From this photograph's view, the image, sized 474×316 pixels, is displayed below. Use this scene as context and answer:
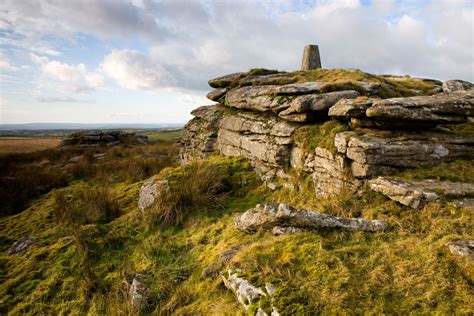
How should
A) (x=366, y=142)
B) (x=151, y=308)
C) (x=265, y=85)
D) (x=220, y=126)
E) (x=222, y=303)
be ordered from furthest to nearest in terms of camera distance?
(x=220, y=126), (x=265, y=85), (x=366, y=142), (x=151, y=308), (x=222, y=303)

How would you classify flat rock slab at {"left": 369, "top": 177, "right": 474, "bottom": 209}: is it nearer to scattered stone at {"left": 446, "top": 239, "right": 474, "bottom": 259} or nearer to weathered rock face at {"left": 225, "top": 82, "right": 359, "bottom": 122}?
scattered stone at {"left": 446, "top": 239, "right": 474, "bottom": 259}

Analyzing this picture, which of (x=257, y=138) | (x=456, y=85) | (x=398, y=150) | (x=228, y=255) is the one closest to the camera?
(x=228, y=255)

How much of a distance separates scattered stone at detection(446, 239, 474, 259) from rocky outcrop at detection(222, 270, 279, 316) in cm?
291

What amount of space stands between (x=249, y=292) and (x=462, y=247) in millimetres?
3399

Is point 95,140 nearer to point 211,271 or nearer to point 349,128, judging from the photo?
point 349,128

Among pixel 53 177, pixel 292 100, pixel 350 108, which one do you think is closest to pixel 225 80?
A: pixel 292 100

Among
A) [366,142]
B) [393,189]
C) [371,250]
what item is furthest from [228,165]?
[371,250]

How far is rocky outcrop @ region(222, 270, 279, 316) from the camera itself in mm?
4031

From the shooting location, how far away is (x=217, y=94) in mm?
14992

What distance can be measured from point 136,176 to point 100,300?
8.91 metres

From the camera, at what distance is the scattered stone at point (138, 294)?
5.09 meters

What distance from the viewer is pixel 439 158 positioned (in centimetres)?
697

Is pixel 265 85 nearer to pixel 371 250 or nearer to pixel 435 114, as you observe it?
pixel 435 114

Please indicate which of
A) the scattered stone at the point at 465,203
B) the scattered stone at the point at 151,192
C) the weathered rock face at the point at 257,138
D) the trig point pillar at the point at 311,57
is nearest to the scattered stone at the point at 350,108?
the weathered rock face at the point at 257,138
